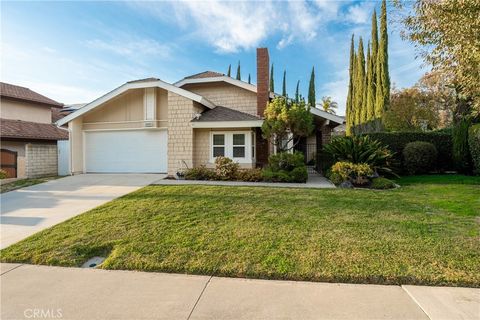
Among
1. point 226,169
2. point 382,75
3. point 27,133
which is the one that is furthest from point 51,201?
point 382,75

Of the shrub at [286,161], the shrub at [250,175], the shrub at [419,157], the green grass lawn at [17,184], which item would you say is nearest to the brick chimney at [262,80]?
the shrub at [286,161]

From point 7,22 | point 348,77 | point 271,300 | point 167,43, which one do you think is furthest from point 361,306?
point 348,77

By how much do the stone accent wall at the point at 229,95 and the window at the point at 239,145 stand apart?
2344 mm

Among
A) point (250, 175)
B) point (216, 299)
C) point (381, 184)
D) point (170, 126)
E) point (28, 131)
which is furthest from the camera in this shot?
point (28, 131)

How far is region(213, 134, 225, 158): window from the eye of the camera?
12.6m

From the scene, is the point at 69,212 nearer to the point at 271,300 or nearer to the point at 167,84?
the point at 271,300

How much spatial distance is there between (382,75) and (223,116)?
40.5 ft

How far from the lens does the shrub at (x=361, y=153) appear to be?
1017 centimetres

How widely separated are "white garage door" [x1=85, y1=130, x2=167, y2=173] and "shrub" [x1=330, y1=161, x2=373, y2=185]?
855 centimetres

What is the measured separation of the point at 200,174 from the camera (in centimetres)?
1134

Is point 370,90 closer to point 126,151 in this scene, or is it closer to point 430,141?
point 430,141

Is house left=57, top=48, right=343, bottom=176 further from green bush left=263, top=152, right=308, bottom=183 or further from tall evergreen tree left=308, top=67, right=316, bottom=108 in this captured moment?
tall evergreen tree left=308, top=67, right=316, bottom=108

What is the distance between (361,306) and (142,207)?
5.59 metres

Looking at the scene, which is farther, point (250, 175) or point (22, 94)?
point (22, 94)
